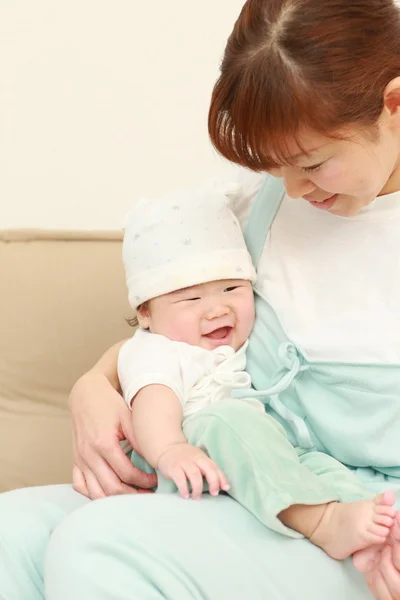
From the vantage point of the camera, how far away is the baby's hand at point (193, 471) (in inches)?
35.0

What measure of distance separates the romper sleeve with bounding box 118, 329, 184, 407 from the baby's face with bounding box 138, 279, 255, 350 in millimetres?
25

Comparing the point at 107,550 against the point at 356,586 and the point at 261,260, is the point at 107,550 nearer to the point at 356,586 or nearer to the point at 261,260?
the point at 356,586

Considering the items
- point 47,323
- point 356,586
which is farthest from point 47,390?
point 356,586

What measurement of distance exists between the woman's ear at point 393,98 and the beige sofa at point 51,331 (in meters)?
0.66

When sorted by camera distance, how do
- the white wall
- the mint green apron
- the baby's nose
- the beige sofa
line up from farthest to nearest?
the white wall
the beige sofa
the baby's nose
the mint green apron

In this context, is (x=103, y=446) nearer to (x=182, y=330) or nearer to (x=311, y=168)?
(x=182, y=330)

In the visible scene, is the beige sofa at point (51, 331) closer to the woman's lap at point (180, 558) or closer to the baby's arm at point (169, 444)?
the baby's arm at point (169, 444)

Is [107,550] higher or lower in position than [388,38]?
lower

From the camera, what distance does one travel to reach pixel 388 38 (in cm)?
93

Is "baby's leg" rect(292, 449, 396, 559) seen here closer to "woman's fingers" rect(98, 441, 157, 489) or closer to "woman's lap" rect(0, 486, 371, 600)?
"woman's lap" rect(0, 486, 371, 600)

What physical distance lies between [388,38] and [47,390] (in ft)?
2.89

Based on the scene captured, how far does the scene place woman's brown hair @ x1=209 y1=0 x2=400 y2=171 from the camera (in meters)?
0.90

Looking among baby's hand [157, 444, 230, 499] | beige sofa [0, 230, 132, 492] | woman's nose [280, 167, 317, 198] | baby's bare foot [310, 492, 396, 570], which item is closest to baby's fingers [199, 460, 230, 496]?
baby's hand [157, 444, 230, 499]

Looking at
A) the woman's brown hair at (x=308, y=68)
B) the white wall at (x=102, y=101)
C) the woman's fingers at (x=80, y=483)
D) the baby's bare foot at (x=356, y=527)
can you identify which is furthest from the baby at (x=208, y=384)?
the white wall at (x=102, y=101)
